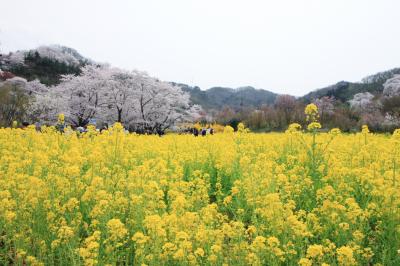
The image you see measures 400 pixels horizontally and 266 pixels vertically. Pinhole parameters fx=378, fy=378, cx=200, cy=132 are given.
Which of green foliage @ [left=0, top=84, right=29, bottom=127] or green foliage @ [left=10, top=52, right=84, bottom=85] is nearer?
green foliage @ [left=0, top=84, right=29, bottom=127]

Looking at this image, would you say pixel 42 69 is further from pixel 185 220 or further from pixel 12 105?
pixel 185 220

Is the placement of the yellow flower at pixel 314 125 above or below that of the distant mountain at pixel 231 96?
below

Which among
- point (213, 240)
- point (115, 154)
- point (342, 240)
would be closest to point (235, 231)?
point (213, 240)

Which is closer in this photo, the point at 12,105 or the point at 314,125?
the point at 314,125

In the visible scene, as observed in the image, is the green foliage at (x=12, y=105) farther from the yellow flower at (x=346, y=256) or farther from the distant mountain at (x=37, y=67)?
the distant mountain at (x=37, y=67)

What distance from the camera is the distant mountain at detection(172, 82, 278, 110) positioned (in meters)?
109

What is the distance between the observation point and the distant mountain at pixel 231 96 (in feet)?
359

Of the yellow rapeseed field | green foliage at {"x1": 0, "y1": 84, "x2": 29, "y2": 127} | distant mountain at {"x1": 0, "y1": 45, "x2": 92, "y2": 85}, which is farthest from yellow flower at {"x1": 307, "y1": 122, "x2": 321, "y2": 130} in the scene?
distant mountain at {"x1": 0, "y1": 45, "x2": 92, "y2": 85}

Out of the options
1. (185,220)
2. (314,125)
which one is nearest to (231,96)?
(314,125)

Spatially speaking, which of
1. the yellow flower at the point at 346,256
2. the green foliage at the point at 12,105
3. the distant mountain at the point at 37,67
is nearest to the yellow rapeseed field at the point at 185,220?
the yellow flower at the point at 346,256

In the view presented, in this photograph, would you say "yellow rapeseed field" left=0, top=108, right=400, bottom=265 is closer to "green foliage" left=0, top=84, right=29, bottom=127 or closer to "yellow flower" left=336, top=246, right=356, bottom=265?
"yellow flower" left=336, top=246, right=356, bottom=265

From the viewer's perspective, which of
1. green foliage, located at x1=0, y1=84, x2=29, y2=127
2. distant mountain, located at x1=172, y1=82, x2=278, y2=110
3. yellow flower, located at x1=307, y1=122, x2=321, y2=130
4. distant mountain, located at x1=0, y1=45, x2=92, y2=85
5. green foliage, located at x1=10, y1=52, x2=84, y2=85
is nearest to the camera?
yellow flower, located at x1=307, y1=122, x2=321, y2=130

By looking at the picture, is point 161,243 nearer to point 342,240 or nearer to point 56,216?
point 56,216

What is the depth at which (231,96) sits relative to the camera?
124375 millimetres
